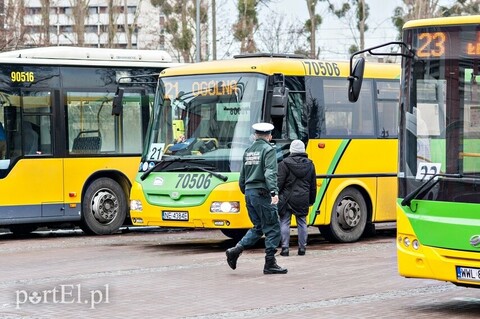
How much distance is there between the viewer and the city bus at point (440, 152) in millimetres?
11758

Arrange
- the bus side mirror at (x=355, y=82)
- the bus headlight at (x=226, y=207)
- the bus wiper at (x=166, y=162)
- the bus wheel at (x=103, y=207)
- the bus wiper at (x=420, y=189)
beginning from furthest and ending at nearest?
the bus wheel at (x=103, y=207)
the bus wiper at (x=166, y=162)
the bus headlight at (x=226, y=207)
the bus side mirror at (x=355, y=82)
the bus wiper at (x=420, y=189)

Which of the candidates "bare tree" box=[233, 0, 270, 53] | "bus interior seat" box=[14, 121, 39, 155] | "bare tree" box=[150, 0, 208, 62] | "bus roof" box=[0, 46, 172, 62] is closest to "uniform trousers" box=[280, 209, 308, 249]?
"bus interior seat" box=[14, 121, 39, 155]

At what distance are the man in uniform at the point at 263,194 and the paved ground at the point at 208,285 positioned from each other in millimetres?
410

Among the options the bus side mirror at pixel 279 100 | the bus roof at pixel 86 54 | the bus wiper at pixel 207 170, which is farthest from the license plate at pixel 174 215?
the bus roof at pixel 86 54

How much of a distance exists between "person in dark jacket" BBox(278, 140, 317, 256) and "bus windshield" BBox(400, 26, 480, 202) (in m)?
4.93

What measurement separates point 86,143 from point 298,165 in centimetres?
564

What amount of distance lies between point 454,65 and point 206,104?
7142 mm

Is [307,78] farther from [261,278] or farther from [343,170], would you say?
[261,278]

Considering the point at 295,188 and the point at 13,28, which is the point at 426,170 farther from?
the point at 13,28

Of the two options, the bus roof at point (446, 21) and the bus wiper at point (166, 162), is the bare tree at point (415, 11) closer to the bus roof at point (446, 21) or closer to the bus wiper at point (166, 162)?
the bus wiper at point (166, 162)

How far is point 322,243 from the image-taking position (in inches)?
789

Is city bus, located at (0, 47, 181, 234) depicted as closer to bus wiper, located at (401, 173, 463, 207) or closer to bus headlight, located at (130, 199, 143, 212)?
bus headlight, located at (130, 199, 143, 212)

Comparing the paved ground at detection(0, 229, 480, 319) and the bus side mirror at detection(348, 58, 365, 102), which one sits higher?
the bus side mirror at detection(348, 58, 365, 102)

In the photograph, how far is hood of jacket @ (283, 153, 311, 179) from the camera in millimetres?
17438
